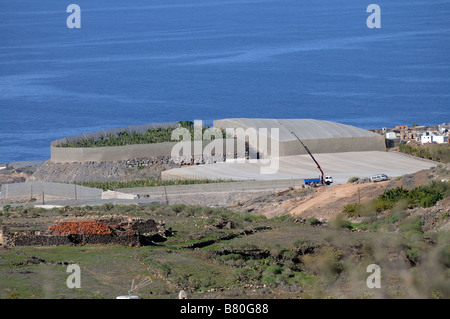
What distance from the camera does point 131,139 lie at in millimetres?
59594

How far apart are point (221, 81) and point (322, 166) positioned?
8411 cm

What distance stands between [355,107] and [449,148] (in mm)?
52532

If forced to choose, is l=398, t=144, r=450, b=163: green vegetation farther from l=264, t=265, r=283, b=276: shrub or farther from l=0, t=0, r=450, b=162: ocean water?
l=0, t=0, r=450, b=162: ocean water

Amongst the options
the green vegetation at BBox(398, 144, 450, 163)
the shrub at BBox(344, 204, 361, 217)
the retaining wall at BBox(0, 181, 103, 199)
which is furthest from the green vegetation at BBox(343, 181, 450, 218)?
the green vegetation at BBox(398, 144, 450, 163)

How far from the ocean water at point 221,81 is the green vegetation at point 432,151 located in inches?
1386

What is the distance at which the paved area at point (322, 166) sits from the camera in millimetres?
51594

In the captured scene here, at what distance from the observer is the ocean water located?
106000 millimetres

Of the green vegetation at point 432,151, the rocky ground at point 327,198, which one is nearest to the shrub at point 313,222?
the rocky ground at point 327,198

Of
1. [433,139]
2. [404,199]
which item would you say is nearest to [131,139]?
[433,139]

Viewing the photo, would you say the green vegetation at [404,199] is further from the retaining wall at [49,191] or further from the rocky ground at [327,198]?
the retaining wall at [49,191]

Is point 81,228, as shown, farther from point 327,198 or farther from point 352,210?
point 327,198

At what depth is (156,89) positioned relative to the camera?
13550cm

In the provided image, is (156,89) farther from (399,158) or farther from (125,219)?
(125,219)
